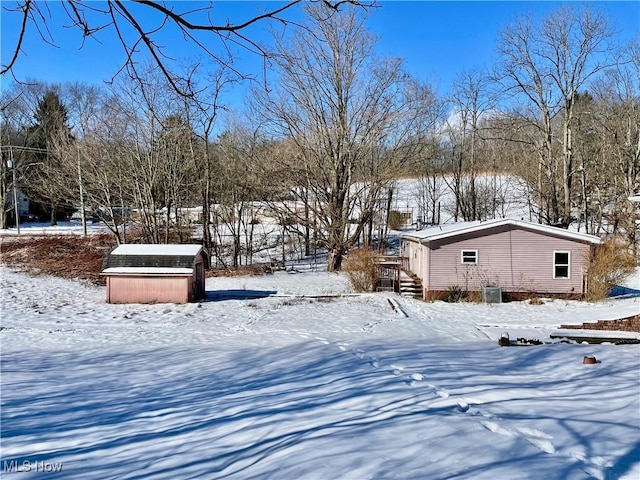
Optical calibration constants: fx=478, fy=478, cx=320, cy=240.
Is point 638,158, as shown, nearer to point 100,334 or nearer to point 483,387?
point 483,387

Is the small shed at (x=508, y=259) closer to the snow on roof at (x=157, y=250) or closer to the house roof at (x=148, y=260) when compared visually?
the snow on roof at (x=157, y=250)

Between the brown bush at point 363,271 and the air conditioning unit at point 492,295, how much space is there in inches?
194

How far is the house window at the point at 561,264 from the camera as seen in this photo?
66.8 ft

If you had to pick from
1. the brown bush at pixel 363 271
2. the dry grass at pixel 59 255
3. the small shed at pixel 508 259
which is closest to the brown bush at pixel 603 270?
the small shed at pixel 508 259

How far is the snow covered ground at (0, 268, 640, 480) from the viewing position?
4.45 metres

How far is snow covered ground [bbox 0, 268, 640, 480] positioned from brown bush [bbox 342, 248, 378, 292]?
18.8 ft

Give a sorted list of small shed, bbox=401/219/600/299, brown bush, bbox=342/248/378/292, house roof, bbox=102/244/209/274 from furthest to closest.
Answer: brown bush, bbox=342/248/378/292, small shed, bbox=401/219/600/299, house roof, bbox=102/244/209/274

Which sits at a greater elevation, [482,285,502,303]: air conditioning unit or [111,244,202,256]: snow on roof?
[111,244,202,256]: snow on roof

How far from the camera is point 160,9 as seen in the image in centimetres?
230

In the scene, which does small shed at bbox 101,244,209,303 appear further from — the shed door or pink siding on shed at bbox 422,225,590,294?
pink siding on shed at bbox 422,225,590,294

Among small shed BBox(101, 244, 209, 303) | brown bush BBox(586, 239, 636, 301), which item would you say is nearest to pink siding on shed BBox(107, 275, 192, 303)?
small shed BBox(101, 244, 209, 303)

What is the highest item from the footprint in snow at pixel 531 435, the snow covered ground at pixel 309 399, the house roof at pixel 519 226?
the house roof at pixel 519 226

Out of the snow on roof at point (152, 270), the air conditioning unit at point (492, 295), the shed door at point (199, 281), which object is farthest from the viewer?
the shed door at point (199, 281)

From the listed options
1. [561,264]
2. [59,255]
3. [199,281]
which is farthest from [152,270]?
[561,264]
